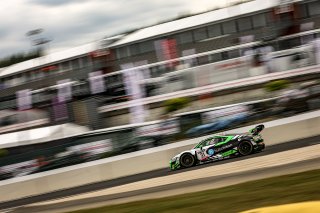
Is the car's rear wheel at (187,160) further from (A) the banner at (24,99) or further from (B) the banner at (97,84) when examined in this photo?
(A) the banner at (24,99)

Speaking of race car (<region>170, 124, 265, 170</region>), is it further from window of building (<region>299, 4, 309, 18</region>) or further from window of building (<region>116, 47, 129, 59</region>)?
window of building (<region>116, 47, 129, 59</region>)

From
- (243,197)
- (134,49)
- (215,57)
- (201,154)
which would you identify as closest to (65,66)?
(134,49)

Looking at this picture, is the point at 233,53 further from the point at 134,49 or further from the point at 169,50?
the point at 134,49

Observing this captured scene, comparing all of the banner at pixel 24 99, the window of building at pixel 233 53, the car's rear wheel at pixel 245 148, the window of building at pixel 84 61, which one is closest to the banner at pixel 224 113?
the car's rear wheel at pixel 245 148

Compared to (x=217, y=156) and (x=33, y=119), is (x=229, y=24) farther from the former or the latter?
(x=217, y=156)

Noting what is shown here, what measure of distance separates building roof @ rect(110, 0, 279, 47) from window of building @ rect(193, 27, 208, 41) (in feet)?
1.91

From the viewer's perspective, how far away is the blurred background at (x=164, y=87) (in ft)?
61.9

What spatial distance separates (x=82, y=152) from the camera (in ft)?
63.2

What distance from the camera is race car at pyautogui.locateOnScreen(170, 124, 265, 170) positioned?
15273 millimetres

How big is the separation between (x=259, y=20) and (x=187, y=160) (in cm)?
2823

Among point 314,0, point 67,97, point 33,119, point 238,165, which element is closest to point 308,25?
point 314,0

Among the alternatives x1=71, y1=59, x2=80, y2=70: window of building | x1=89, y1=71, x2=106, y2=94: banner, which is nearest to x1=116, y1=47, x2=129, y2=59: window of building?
x1=71, y1=59, x2=80, y2=70: window of building

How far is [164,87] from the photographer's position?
1222 inches

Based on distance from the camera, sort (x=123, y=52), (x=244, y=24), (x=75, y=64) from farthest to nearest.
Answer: (x=75, y=64) → (x=123, y=52) → (x=244, y=24)
